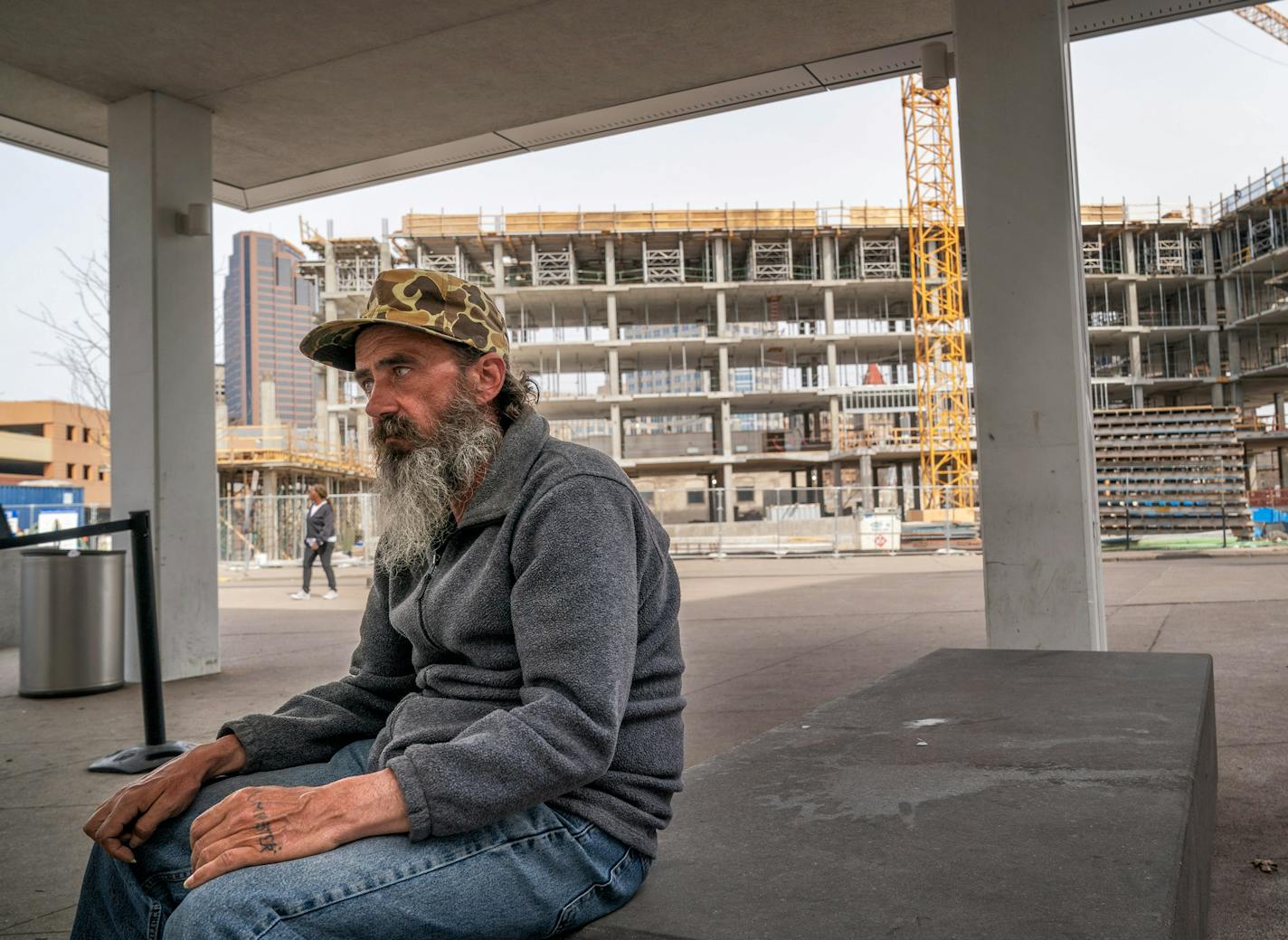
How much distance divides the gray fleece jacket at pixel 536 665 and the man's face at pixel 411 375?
178 mm

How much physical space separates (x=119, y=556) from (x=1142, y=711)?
7280 mm

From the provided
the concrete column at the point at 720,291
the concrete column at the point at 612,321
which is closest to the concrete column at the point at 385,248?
the concrete column at the point at 612,321

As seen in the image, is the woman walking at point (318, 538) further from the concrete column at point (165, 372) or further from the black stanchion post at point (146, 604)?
the black stanchion post at point (146, 604)

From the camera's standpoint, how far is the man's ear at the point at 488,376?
2084mm

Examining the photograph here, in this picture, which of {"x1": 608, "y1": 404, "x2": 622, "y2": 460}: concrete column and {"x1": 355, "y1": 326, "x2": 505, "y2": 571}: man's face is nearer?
{"x1": 355, "y1": 326, "x2": 505, "y2": 571}: man's face

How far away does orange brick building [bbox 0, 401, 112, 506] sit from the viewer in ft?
192

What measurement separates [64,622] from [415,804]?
7.22 m

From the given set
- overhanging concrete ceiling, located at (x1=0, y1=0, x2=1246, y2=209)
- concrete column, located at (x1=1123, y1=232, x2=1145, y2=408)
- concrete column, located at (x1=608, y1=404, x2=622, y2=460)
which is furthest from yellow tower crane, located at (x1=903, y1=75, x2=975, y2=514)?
overhanging concrete ceiling, located at (x1=0, y1=0, x2=1246, y2=209)

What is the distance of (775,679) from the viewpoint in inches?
289

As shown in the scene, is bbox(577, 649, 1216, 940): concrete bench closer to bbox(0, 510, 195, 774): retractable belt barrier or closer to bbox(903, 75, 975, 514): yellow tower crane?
bbox(0, 510, 195, 774): retractable belt barrier

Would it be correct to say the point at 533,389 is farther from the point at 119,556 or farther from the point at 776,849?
the point at 119,556

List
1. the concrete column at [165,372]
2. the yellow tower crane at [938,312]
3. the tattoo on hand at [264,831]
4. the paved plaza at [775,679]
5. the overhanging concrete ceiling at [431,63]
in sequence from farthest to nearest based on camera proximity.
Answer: the yellow tower crane at [938,312]
the concrete column at [165,372]
the overhanging concrete ceiling at [431,63]
the paved plaza at [775,679]
the tattoo on hand at [264,831]

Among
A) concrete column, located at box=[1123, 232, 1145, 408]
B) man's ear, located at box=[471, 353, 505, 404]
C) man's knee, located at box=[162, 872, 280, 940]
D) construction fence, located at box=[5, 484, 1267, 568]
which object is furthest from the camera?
concrete column, located at box=[1123, 232, 1145, 408]

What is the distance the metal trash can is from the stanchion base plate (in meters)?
2.78
